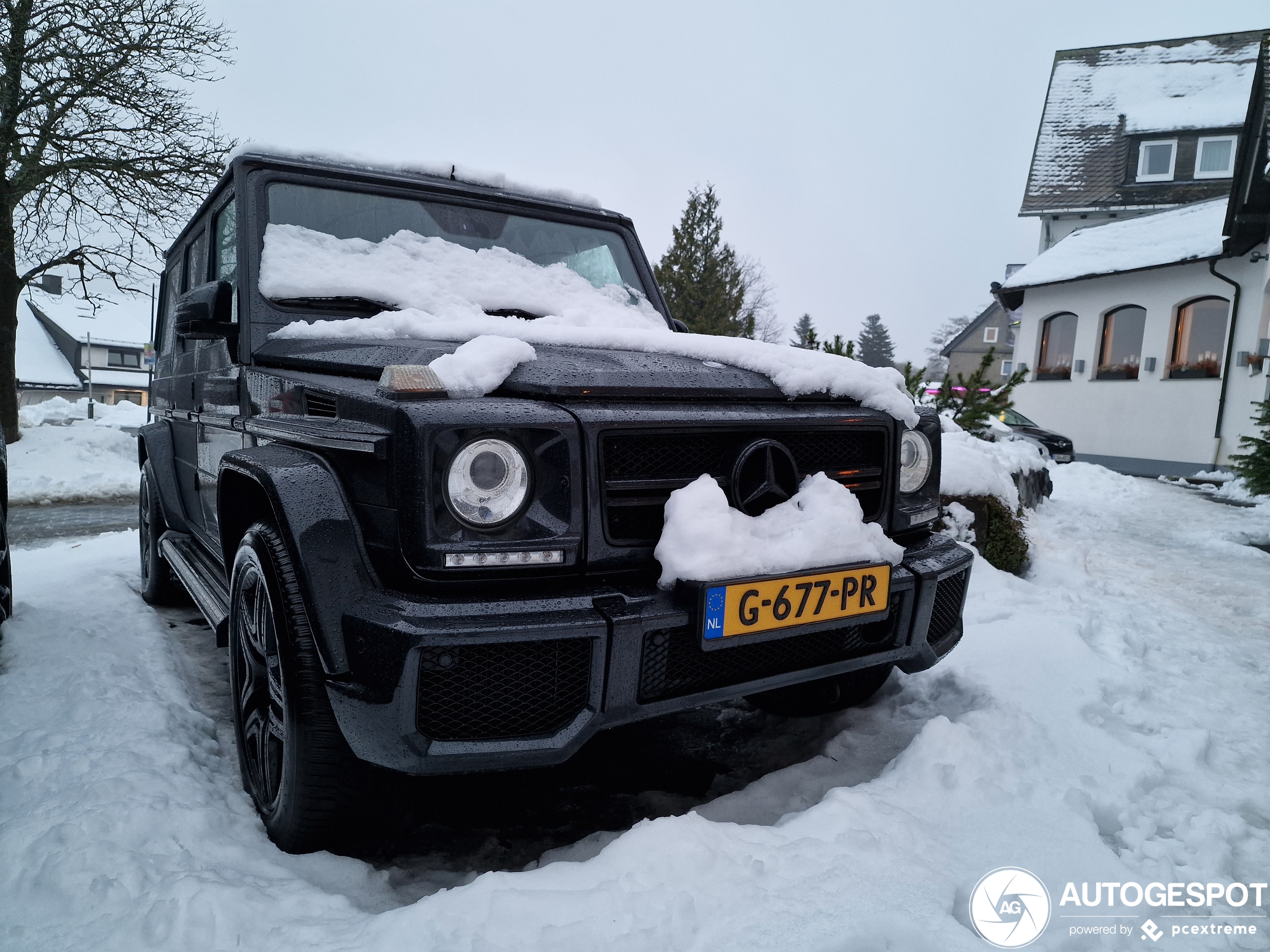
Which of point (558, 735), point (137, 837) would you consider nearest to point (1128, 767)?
point (558, 735)

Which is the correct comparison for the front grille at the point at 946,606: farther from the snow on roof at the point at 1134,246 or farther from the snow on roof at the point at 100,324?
the snow on roof at the point at 100,324

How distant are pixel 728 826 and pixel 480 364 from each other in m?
1.23

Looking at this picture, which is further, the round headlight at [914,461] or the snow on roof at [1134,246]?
the snow on roof at [1134,246]

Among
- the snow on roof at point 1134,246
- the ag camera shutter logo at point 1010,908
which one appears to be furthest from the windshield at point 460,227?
the snow on roof at point 1134,246

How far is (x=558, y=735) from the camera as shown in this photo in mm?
1739

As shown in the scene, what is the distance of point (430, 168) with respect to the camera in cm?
318

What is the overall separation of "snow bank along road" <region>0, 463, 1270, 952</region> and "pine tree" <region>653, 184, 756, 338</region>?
58.5 ft

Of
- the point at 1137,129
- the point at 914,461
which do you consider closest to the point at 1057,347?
the point at 1137,129

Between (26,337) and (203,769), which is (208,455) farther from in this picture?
(26,337)

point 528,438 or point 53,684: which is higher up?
point 528,438

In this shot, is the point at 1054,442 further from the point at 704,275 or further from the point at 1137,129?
the point at 1137,129

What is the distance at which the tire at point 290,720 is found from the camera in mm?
1824

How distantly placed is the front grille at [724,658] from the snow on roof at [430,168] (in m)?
2.18

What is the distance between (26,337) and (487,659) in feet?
187
